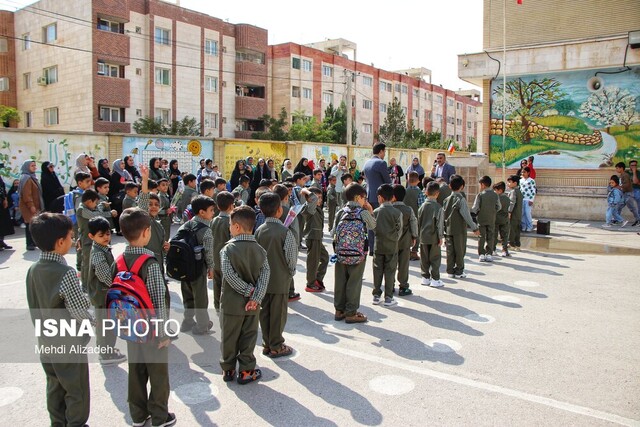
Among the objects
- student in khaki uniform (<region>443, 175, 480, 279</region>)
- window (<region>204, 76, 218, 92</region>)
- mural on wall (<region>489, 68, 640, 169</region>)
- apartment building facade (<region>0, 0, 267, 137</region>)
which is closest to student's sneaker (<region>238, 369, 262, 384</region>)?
student in khaki uniform (<region>443, 175, 480, 279</region>)

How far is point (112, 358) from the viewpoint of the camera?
4922mm

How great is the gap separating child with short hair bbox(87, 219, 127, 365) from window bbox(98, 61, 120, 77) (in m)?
30.3

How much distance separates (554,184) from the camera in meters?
17.0

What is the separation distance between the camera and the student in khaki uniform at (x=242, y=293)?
4.34 metres

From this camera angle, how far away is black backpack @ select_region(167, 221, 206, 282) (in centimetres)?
518

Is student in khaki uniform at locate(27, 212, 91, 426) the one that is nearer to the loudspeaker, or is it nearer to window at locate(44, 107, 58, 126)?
the loudspeaker

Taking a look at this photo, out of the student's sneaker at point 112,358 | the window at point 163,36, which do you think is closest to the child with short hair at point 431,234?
the student's sneaker at point 112,358

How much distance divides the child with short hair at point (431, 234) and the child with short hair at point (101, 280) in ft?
14.9

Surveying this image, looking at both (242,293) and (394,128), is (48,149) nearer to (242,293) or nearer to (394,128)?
(242,293)

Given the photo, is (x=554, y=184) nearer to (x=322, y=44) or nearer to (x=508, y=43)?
(x=508, y=43)

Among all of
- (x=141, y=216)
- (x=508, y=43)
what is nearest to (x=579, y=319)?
(x=141, y=216)

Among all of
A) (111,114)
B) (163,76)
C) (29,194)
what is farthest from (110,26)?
(29,194)

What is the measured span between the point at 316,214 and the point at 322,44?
175 ft

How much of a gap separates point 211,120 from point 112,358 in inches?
1402
